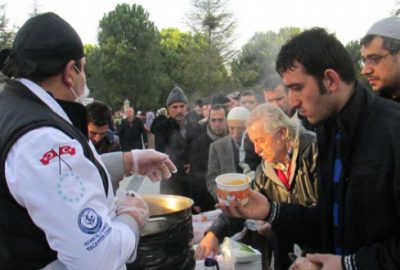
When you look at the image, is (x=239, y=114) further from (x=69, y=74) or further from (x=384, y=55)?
(x=69, y=74)

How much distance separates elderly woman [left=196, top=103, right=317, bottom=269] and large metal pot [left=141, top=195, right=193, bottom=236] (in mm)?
523

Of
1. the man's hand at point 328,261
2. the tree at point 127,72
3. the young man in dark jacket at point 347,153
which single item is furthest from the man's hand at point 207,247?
the tree at point 127,72

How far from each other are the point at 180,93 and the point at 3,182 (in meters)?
4.94

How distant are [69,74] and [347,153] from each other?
1.14m

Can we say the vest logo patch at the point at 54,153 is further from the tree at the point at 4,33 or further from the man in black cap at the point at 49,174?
the tree at the point at 4,33

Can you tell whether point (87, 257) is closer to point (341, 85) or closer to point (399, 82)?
point (341, 85)

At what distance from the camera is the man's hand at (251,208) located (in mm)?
1990

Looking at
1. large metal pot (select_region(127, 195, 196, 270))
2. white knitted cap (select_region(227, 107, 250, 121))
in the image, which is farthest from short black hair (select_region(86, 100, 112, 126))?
large metal pot (select_region(127, 195, 196, 270))

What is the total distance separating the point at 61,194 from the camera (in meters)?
1.24

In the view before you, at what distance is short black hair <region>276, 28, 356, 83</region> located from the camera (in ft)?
5.57

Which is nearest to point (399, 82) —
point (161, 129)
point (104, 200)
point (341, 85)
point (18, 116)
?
point (341, 85)

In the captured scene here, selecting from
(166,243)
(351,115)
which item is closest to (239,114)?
(166,243)

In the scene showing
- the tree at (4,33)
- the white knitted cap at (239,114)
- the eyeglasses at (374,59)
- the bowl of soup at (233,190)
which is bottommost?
the bowl of soup at (233,190)

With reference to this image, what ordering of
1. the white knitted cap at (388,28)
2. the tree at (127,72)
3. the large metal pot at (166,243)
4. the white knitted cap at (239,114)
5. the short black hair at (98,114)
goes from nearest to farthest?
the large metal pot at (166,243)
the white knitted cap at (388,28)
the short black hair at (98,114)
the white knitted cap at (239,114)
the tree at (127,72)
